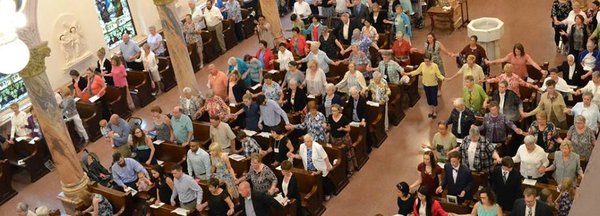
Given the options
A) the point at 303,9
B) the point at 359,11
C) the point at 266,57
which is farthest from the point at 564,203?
the point at 303,9

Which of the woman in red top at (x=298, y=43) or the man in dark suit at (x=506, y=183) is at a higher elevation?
the woman in red top at (x=298, y=43)

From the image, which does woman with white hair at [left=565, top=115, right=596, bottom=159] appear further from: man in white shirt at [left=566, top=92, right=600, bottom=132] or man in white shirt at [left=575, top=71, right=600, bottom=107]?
man in white shirt at [left=575, top=71, right=600, bottom=107]

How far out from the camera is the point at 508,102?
10281 millimetres

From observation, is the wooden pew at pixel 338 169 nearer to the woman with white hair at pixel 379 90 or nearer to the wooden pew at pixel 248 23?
the woman with white hair at pixel 379 90

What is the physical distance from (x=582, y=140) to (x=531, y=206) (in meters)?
1.99

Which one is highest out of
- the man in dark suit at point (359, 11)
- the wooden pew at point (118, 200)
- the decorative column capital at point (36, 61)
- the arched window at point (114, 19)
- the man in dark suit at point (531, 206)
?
the decorative column capital at point (36, 61)

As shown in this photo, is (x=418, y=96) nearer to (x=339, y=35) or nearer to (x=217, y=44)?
(x=339, y=35)

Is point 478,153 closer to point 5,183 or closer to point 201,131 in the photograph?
point 201,131

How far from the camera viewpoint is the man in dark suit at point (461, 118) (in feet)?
32.5

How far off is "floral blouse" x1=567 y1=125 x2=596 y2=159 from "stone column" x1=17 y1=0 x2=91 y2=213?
7176mm

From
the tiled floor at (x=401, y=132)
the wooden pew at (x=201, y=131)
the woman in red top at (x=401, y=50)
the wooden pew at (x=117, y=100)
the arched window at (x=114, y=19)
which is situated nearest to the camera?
the tiled floor at (x=401, y=132)

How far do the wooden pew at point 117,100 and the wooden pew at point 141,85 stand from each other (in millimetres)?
413

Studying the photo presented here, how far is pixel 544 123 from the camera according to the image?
9.06 meters

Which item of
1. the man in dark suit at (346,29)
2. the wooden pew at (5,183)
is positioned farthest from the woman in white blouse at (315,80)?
the wooden pew at (5,183)
